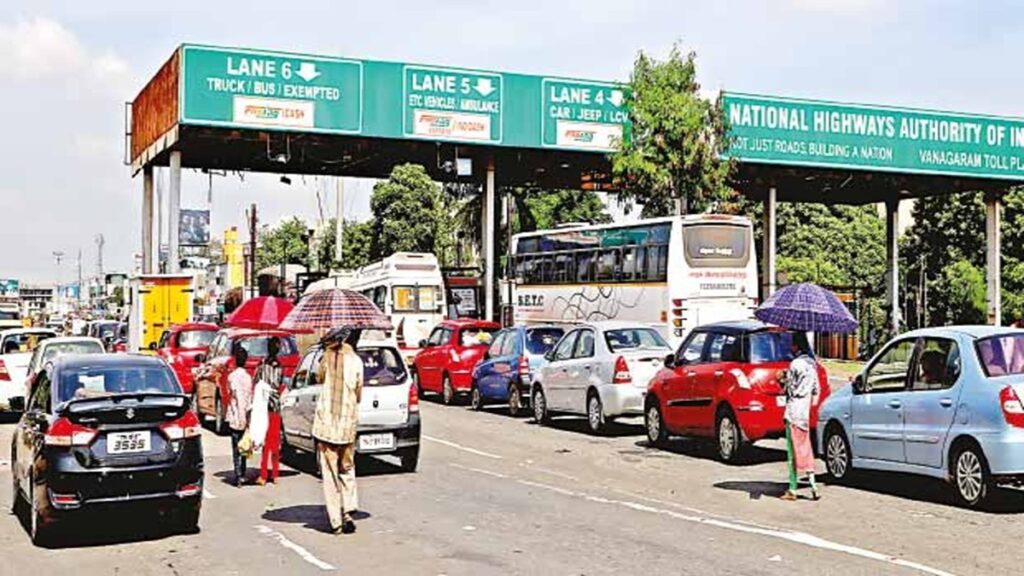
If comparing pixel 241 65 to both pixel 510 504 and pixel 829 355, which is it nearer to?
pixel 510 504

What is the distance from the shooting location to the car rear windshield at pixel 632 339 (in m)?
19.7

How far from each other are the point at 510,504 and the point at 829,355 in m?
36.2

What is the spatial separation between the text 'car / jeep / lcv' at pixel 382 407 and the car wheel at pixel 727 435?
3997mm

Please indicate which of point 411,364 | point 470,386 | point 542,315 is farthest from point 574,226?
point 470,386

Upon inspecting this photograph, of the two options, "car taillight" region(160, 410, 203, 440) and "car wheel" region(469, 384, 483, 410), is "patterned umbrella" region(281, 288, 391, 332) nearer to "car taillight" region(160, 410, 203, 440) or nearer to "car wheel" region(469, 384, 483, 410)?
"car taillight" region(160, 410, 203, 440)

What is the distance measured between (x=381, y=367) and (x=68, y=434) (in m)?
5.25

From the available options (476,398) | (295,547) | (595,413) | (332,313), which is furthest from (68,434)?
(476,398)

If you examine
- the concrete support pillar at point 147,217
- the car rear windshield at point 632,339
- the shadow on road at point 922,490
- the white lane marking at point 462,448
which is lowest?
the white lane marking at point 462,448

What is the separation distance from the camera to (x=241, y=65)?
1262 inches

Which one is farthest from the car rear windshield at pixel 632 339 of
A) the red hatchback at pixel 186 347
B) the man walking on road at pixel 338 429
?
the man walking on road at pixel 338 429

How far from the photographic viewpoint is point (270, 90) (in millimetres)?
32625

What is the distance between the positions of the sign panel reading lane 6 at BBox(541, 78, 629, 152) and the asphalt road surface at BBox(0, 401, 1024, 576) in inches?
848

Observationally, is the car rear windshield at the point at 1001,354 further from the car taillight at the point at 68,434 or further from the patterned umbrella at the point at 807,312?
the car taillight at the point at 68,434

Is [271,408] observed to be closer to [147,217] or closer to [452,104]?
[452,104]
